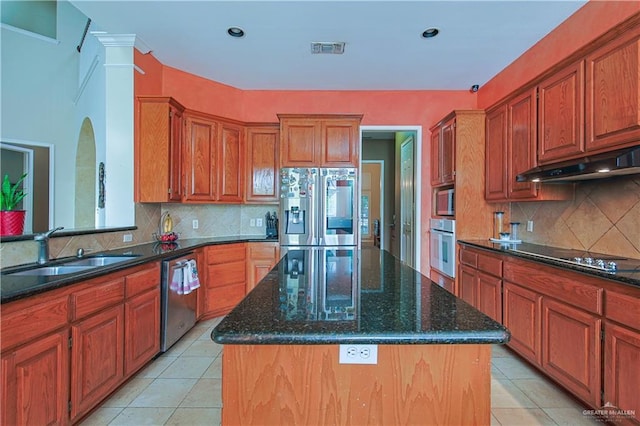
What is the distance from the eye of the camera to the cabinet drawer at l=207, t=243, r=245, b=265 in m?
3.47

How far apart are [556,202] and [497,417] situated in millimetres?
1890

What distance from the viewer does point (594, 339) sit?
1.81 metres

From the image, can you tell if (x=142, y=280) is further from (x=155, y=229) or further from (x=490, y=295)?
(x=490, y=295)

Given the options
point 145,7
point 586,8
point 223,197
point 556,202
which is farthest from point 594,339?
point 145,7

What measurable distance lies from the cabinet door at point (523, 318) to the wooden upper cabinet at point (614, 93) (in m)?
1.12

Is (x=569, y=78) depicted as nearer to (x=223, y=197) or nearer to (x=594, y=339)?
(x=594, y=339)

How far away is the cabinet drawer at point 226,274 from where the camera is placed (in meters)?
3.50

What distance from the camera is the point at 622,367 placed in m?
1.66

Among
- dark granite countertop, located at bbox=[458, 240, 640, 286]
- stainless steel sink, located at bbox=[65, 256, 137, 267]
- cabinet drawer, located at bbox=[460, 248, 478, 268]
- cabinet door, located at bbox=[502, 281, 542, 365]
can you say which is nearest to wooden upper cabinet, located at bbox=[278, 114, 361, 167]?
cabinet drawer, located at bbox=[460, 248, 478, 268]

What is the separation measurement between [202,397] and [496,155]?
130 inches

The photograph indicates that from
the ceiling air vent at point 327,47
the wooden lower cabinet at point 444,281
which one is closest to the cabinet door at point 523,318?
the wooden lower cabinet at point 444,281

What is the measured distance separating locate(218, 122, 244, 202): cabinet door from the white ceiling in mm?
658

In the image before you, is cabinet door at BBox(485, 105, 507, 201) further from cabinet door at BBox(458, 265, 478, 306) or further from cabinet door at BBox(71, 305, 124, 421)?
cabinet door at BBox(71, 305, 124, 421)

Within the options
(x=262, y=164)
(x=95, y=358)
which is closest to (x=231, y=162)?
(x=262, y=164)
